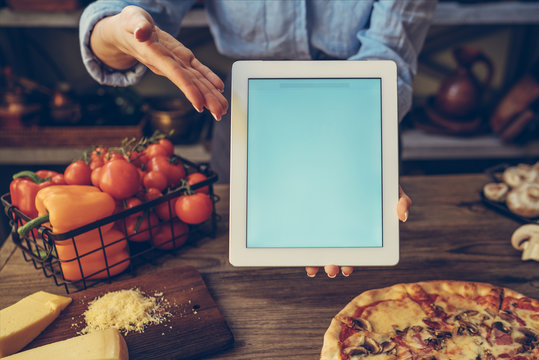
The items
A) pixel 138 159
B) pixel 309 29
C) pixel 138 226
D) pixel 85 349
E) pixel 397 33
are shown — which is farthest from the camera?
pixel 309 29

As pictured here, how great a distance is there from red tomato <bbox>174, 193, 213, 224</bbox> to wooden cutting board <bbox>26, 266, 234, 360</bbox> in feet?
0.37

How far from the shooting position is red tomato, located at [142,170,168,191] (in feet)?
2.77

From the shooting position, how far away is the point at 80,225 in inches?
28.7

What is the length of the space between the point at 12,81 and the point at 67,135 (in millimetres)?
342

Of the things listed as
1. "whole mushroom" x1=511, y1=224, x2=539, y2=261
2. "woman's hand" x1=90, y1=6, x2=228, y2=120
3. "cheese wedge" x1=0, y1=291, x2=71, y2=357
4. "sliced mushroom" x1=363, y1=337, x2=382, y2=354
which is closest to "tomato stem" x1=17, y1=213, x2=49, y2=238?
"cheese wedge" x1=0, y1=291, x2=71, y2=357

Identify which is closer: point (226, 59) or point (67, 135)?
point (67, 135)

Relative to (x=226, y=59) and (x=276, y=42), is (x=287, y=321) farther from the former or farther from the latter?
(x=226, y=59)

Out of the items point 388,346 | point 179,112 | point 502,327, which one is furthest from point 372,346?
point 179,112

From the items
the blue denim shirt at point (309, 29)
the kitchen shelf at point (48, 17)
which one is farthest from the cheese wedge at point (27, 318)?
the kitchen shelf at point (48, 17)

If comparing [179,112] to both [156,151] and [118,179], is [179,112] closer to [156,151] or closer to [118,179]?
[156,151]

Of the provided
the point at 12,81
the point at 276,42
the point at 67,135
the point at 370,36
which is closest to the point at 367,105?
the point at 370,36

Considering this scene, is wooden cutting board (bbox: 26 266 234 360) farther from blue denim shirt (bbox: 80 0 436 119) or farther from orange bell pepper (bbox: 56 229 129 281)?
blue denim shirt (bbox: 80 0 436 119)

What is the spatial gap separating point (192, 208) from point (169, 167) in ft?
0.35

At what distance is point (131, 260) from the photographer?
850 mm
